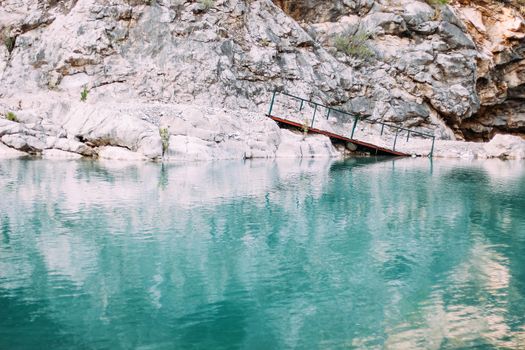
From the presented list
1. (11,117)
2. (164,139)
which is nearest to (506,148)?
(164,139)

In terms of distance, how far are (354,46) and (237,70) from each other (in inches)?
359

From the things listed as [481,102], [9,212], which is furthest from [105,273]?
[481,102]

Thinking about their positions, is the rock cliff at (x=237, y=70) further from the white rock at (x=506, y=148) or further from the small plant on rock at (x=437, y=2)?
the white rock at (x=506, y=148)

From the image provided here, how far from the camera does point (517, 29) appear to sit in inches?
1469

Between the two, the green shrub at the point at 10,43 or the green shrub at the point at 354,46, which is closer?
the green shrub at the point at 10,43

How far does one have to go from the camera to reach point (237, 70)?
29078 millimetres

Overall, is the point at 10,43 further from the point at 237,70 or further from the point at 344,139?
the point at 344,139

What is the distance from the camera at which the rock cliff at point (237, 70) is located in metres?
22.4

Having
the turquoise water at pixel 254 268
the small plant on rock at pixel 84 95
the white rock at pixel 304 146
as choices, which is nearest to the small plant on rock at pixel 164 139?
the white rock at pixel 304 146

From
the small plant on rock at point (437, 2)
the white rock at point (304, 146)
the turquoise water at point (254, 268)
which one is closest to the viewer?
the turquoise water at point (254, 268)

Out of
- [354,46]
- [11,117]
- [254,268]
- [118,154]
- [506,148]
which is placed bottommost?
[254,268]

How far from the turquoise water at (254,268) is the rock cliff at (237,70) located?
8431 mm

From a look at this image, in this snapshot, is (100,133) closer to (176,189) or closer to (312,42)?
(176,189)

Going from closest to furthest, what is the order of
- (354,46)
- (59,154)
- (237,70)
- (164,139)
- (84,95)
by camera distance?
(164,139), (59,154), (84,95), (237,70), (354,46)
